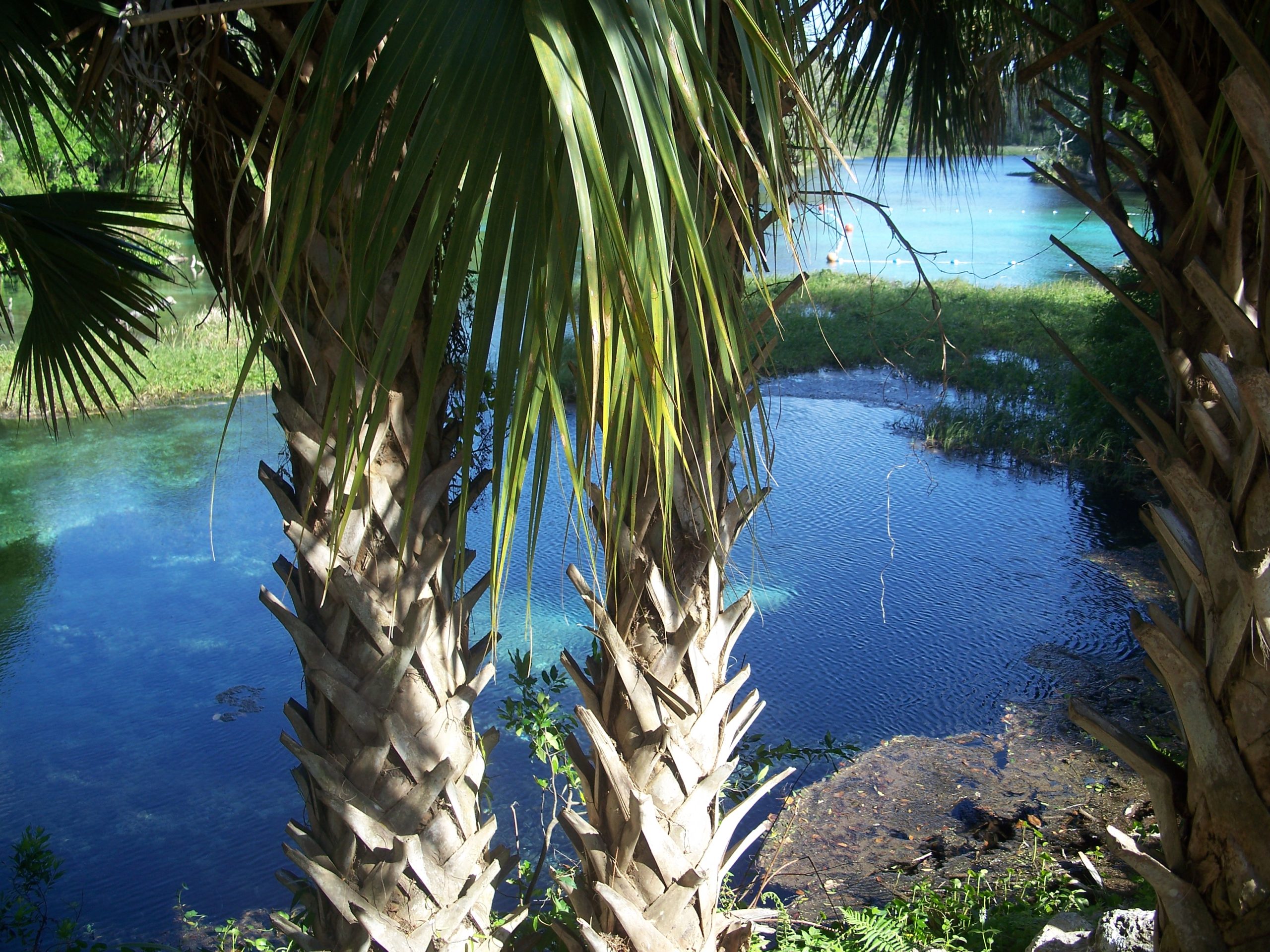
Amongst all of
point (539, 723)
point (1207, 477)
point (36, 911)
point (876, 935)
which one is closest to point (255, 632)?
point (36, 911)

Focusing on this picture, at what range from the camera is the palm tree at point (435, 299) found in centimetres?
79

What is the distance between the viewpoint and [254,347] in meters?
0.74

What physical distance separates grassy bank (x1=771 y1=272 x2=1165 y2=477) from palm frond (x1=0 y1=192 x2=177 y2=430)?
428 cm

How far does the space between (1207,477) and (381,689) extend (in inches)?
58.0

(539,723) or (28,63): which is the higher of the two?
(28,63)

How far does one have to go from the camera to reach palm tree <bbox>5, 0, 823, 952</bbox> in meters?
0.79

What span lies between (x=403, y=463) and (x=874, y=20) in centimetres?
172

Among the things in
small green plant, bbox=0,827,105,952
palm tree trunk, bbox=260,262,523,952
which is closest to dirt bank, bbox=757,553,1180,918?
palm tree trunk, bbox=260,262,523,952

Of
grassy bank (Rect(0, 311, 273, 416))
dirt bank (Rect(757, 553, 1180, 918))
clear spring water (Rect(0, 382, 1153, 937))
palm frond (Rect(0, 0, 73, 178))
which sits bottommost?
dirt bank (Rect(757, 553, 1180, 918))

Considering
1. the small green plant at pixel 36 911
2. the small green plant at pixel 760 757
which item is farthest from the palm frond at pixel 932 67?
the small green plant at pixel 36 911

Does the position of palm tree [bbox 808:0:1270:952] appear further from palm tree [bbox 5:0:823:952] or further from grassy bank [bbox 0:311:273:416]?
grassy bank [bbox 0:311:273:416]

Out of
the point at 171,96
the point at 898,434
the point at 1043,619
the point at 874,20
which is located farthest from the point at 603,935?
the point at 898,434

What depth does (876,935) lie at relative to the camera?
278 cm

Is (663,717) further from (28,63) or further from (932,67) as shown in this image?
(932,67)
